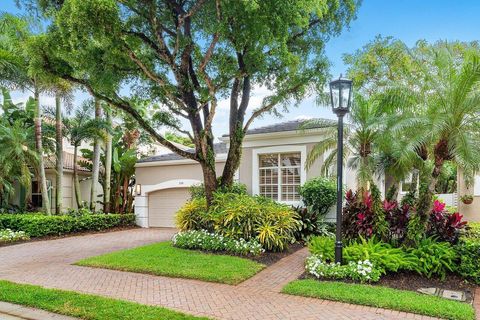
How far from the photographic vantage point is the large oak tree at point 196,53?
8.99 meters

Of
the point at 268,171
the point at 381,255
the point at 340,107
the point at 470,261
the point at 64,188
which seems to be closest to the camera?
the point at 470,261

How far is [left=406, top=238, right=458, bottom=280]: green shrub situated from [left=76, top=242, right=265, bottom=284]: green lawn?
362cm

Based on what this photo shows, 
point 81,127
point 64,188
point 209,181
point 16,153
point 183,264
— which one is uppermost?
point 81,127

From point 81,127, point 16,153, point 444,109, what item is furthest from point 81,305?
point 81,127

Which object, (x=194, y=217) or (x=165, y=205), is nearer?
(x=194, y=217)

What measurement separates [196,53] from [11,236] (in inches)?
382

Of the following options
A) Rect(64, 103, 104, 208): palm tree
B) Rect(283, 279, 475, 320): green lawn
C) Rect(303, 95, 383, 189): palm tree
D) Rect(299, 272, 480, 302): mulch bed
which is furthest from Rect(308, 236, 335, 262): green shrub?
Rect(64, 103, 104, 208): palm tree

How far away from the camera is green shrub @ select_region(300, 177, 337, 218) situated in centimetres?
1295

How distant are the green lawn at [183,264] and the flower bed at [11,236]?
5479mm

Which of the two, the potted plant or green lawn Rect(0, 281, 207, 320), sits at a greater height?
the potted plant

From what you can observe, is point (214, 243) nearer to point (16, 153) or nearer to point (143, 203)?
point (143, 203)

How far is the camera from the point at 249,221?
10.8 metres

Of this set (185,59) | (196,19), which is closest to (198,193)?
(185,59)

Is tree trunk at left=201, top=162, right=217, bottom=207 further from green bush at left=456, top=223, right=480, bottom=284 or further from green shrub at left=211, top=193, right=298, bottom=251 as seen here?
green bush at left=456, top=223, right=480, bottom=284
